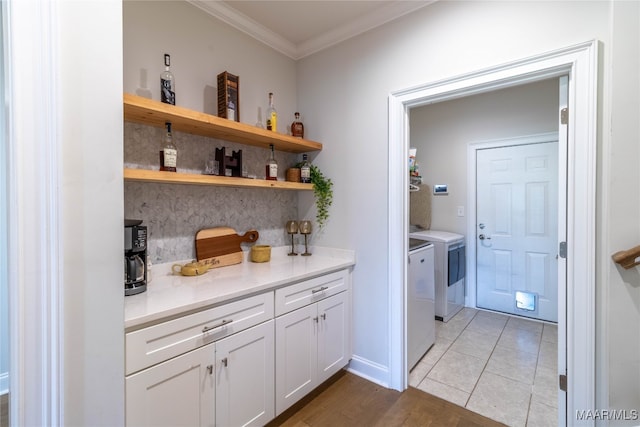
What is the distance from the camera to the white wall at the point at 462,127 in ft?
10.3

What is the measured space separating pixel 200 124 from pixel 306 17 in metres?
1.21

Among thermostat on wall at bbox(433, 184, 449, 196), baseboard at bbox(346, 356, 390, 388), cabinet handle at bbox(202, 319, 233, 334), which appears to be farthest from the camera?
thermostat on wall at bbox(433, 184, 449, 196)

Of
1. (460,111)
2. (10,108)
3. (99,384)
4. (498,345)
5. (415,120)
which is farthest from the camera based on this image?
(415,120)

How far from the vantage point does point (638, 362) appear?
1.28 m

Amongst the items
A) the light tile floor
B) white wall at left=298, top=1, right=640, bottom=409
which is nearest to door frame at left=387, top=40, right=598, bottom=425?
white wall at left=298, top=1, right=640, bottom=409

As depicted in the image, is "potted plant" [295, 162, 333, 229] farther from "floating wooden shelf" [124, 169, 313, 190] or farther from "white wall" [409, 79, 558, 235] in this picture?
"white wall" [409, 79, 558, 235]

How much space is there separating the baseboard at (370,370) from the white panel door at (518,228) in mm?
2165

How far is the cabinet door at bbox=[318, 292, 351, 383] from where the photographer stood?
192 centimetres

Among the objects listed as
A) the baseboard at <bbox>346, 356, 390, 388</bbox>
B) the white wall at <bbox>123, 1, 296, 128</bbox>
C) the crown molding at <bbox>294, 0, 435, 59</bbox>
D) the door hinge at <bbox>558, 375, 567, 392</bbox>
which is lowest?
the baseboard at <bbox>346, 356, 390, 388</bbox>

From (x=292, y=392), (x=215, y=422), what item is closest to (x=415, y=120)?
(x=292, y=392)

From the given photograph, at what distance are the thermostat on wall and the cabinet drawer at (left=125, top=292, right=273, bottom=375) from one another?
3069mm

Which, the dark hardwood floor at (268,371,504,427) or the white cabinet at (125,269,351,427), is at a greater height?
the white cabinet at (125,269,351,427)

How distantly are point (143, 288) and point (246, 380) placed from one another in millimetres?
700

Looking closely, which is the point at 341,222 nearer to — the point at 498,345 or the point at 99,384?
the point at 99,384
